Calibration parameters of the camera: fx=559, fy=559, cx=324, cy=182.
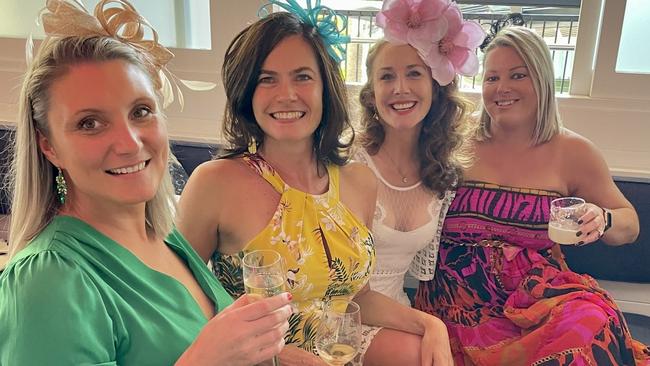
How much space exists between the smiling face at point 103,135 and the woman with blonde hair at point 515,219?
3.92ft

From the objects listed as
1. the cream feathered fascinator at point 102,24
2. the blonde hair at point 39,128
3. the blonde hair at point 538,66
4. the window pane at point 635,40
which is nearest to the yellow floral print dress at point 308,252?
the cream feathered fascinator at point 102,24

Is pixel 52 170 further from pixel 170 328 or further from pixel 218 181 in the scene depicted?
pixel 218 181

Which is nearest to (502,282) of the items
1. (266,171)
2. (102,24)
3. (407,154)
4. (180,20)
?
(407,154)

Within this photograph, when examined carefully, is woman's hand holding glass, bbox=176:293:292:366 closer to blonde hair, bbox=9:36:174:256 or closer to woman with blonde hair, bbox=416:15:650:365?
blonde hair, bbox=9:36:174:256

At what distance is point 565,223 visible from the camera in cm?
175

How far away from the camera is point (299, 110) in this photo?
1538mm

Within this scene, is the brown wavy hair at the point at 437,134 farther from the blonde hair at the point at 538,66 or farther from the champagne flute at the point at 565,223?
the champagne flute at the point at 565,223

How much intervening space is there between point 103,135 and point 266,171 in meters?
0.60

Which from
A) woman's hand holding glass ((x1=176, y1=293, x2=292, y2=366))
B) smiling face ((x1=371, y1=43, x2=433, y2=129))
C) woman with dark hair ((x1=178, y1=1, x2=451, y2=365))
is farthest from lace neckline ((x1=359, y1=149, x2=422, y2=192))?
woman's hand holding glass ((x1=176, y1=293, x2=292, y2=366))

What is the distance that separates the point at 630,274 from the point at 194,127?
208cm

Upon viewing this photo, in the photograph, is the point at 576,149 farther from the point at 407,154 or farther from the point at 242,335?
the point at 242,335

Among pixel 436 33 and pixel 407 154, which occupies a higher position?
pixel 436 33

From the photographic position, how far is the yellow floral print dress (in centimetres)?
149

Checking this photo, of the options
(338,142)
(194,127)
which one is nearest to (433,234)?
(338,142)
